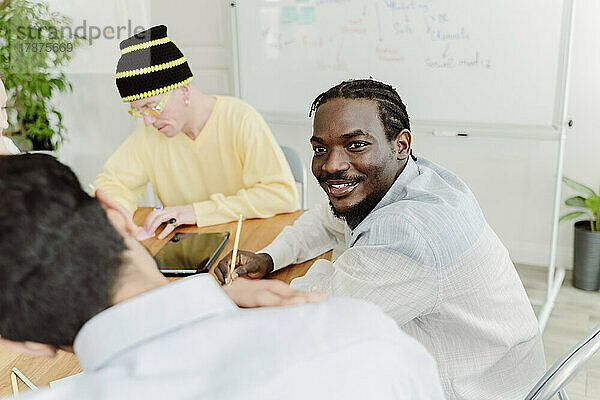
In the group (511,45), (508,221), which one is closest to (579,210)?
(508,221)

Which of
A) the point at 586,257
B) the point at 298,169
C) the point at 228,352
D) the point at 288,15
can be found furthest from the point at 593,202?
the point at 228,352

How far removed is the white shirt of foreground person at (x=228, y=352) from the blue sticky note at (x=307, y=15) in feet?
8.60

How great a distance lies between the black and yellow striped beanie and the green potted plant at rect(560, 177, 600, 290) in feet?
6.00

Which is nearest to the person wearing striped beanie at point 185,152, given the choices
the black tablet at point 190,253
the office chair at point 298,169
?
the black tablet at point 190,253

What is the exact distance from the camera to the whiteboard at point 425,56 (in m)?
2.63

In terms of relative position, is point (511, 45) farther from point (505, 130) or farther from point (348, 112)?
point (348, 112)

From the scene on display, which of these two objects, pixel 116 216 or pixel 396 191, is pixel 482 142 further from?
pixel 116 216

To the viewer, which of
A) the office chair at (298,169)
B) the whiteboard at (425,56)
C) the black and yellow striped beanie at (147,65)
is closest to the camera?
the black and yellow striped beanie at (147,65)

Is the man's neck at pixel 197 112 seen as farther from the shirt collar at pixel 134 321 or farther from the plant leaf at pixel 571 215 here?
the plant leaf at pixel 571 215

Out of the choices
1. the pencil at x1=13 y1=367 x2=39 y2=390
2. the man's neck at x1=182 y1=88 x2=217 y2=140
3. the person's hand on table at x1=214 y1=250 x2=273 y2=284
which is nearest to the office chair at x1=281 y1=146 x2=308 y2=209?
the man's neck at x1=182 y1=88 x2=217 y2=140

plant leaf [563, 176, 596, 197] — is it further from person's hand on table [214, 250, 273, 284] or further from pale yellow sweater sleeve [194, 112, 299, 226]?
person's hand on table [214, 250, 273, 284]

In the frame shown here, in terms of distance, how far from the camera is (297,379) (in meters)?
0.56

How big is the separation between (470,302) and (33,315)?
809 mm

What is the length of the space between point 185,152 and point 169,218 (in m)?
0.41
